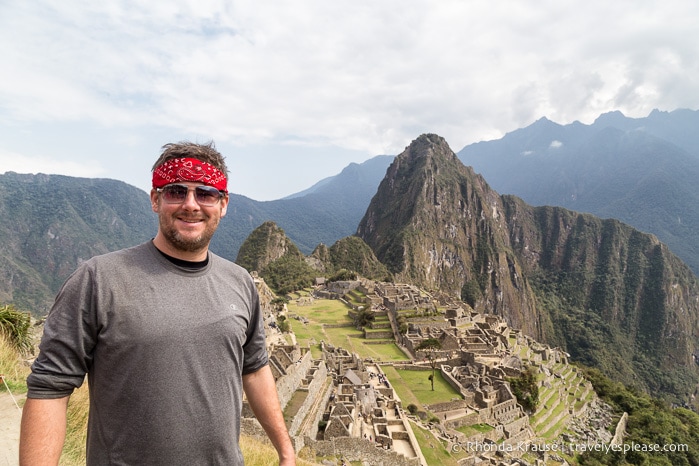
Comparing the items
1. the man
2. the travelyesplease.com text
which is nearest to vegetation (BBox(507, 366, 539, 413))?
the travelyesplease.com text

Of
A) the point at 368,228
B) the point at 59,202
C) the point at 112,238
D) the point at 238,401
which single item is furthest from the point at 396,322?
the point at 368,228

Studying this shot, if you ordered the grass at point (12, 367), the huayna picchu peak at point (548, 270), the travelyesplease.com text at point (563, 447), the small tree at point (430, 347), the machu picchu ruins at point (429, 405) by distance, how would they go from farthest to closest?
the huayna picchu peak at point (548, 270), the small tree at point (430, 347), the travelyesplease.com text at point (563, 447), the machu picchu ruins at point (429, 405), the grass at point (12, 367)

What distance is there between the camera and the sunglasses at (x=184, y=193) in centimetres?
266

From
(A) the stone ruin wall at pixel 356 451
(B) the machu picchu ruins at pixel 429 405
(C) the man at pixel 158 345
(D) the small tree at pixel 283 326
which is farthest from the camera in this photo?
(D) the small tree at pixel 283 326

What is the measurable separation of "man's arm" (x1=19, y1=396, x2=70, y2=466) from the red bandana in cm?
137

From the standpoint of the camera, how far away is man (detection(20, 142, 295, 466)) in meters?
2.04

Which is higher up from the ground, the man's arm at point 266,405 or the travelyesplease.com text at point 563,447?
the man's arm at point 266,405

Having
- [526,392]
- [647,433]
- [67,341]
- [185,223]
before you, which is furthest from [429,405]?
[647,433]

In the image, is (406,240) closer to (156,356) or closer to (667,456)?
(667,456)

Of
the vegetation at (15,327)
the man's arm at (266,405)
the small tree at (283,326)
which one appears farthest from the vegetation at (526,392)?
the man's arm at (266,405)

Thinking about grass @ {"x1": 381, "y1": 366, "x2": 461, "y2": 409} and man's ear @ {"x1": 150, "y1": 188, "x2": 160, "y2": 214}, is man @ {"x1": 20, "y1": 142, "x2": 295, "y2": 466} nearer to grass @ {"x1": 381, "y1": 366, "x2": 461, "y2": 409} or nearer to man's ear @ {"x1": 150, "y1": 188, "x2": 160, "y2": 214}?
man's ear @ {"x1": 150, "y1": 188, "x2": 160, "y2": 214}

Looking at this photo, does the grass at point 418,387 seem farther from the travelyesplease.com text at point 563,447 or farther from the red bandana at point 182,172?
the red bandana at point 182,172

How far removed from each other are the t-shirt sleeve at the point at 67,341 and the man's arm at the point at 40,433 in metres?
0.05

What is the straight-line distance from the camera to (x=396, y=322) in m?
38.4
